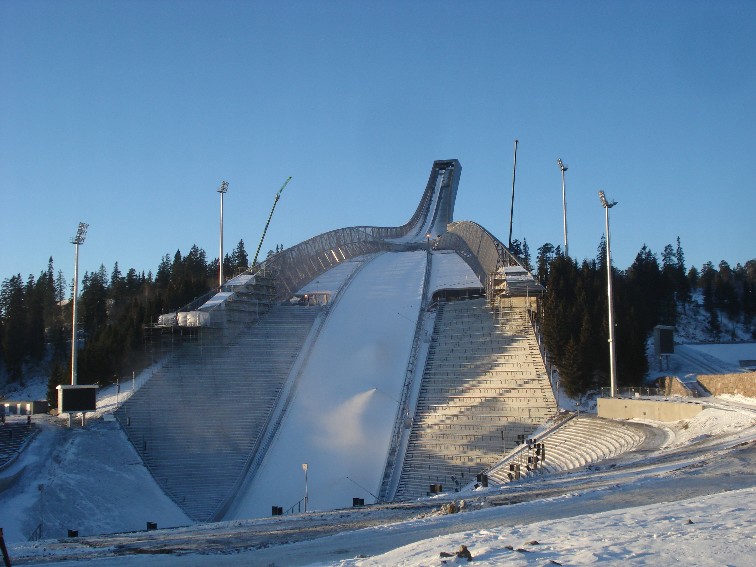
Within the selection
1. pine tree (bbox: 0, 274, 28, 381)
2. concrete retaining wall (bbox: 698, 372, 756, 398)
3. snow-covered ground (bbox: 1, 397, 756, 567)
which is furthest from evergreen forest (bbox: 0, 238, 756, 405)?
snow-covered ground (bbox: 1, 397, 756, 567)

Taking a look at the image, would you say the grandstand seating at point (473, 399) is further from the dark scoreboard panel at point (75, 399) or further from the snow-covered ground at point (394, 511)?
the dark scoreboard panel at point (75, 399)

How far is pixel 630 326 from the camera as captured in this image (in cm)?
3250

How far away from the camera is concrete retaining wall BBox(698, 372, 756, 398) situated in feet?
76.5

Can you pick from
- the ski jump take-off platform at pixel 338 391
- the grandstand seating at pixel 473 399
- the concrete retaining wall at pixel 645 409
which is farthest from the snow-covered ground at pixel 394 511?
the grandstand seating at pixel 473 399

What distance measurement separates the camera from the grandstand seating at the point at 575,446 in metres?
21.8

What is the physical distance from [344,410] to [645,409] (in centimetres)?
1250

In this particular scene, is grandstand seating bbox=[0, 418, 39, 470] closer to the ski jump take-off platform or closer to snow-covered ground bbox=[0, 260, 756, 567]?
snow-covered ground bbox=[0, 260, 756, 567]

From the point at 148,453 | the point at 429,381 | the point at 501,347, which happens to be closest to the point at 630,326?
the point at 501,347

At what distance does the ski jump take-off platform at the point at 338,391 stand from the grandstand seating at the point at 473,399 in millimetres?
79

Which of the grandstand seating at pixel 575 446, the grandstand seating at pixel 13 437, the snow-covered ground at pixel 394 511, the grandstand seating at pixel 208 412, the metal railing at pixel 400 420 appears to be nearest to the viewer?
the snow-covered ground at pixel 394 511

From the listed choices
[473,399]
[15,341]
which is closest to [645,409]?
[473,399]

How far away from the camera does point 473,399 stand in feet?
102

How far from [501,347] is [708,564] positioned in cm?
2861

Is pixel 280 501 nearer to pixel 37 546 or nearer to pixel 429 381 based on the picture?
pixel 429 381
